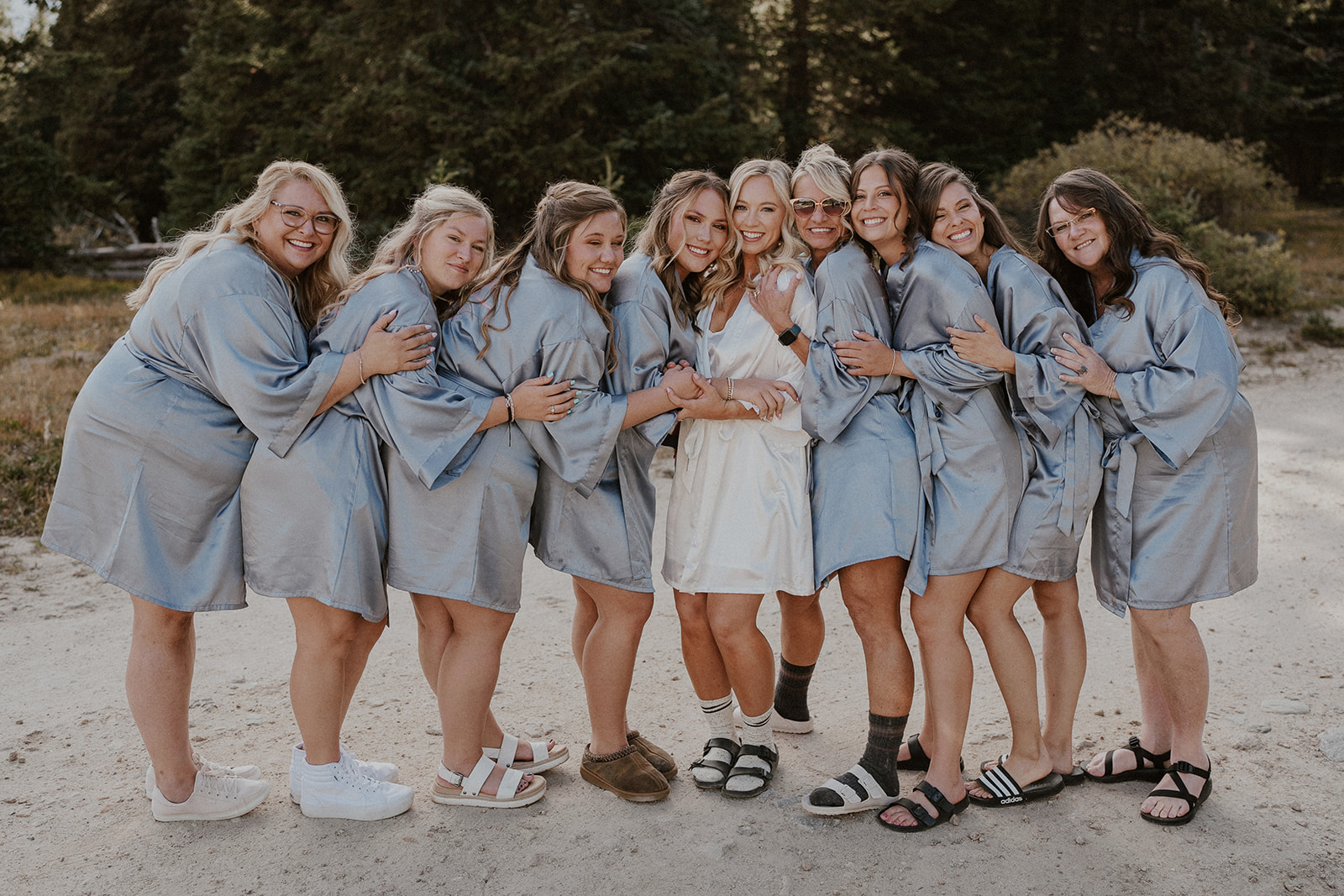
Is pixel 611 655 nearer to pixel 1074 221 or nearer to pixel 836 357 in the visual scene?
pixel 836 357

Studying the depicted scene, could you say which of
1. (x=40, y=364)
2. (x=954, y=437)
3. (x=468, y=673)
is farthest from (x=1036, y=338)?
(x=40, y=364)

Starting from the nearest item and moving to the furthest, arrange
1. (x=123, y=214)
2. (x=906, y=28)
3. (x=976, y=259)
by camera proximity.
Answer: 1. (x=976, y=259)
2. (x=906, y=28)
3. (x=123, y=214)

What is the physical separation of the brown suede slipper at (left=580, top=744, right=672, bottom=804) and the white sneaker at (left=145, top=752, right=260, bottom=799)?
1.19 metres

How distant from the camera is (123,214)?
22781mm

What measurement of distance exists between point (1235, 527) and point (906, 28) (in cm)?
2027

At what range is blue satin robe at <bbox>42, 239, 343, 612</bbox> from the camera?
3127 millimetres

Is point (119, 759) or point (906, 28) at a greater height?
point (906, 28)

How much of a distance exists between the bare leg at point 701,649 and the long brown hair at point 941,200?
156 centimetres

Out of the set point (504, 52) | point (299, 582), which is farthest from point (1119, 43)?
point (299, 582)

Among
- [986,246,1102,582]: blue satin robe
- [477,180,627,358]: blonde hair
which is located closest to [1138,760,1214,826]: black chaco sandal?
[986,246,1102,582]: blue satin robe

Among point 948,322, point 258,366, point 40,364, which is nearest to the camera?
point 258,366

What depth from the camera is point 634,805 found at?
358cm

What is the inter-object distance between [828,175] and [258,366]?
202 cm

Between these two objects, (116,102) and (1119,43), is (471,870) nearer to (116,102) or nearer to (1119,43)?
(116,102)
